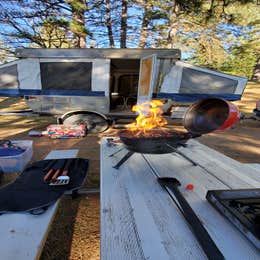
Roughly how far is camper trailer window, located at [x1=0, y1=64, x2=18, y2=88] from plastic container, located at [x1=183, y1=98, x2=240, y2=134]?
4.40 m

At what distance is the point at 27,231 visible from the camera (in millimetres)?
1054

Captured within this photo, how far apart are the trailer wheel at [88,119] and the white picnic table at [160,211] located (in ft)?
9.59

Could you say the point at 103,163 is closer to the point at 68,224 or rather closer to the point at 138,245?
the point at 68,224

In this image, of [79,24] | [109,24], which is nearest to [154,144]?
[79,24]

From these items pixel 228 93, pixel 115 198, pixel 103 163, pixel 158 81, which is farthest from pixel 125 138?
pixel 228 93

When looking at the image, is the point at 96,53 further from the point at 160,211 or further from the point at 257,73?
the point at 257,73

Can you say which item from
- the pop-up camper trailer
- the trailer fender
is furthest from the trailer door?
the trailer fender

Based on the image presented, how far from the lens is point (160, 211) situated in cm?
98

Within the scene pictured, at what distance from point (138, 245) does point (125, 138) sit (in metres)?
0.92

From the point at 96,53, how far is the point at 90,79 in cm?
64

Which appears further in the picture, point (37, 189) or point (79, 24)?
point (79, 24)

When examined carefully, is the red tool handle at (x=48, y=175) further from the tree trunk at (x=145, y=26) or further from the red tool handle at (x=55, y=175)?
the tree trunk at (x=145, y=26)

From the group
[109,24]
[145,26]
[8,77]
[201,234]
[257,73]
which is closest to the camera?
[201,234]

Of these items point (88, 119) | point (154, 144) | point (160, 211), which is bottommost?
point (88, 119)
